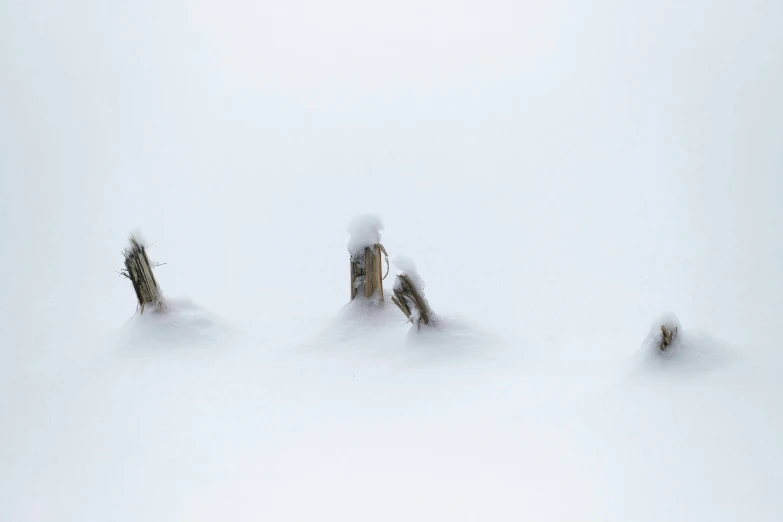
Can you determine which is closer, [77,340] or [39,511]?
[39,511]

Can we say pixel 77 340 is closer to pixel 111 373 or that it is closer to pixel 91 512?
pixel 111 373

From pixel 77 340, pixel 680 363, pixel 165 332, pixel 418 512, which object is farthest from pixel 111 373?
pixel 680 363

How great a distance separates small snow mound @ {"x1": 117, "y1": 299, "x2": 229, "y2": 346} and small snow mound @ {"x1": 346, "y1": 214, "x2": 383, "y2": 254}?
1948 millimetres

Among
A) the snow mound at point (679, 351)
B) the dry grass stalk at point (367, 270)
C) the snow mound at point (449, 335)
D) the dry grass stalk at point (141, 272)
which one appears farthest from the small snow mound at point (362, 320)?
the snow mound at point (679, 351)

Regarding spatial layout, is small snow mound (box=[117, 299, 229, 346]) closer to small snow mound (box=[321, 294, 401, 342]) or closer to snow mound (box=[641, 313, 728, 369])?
small snow mound (box=[321, 294, 401, 342])

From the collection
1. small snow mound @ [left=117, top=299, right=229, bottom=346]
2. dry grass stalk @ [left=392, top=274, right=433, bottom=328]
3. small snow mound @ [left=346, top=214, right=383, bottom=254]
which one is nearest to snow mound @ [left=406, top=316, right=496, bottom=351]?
dry grass stalk @ [left=392, top=274, right=433, bottom=328]

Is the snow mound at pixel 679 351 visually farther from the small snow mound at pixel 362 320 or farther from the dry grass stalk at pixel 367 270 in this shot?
the dry grass stalk at pixel 367 270

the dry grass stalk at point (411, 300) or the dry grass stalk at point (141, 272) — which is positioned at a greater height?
the dry grass stalk at point (141, 272)

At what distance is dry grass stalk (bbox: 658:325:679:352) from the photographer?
5.79 metres

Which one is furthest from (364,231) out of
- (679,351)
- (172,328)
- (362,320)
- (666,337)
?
(679,351)

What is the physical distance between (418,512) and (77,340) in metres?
5.79

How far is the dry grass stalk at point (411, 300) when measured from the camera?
21.9ft

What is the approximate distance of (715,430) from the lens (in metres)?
4.92

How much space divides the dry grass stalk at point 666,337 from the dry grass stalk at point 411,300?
7.43 feet
